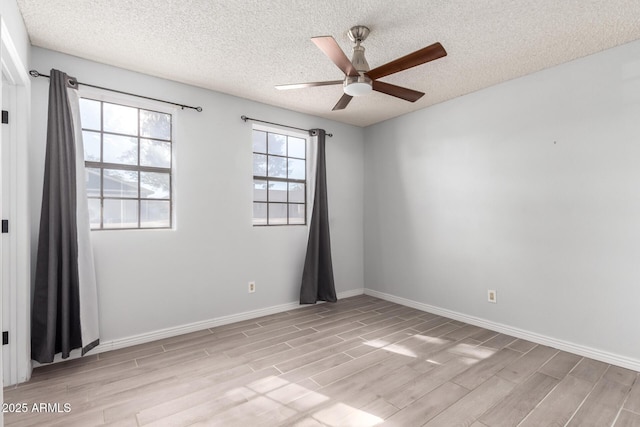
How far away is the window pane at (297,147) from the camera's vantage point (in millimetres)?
4316

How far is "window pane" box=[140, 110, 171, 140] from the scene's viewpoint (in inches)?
126

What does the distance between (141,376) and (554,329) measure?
141 inches

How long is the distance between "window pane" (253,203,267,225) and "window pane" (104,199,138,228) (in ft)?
4.23

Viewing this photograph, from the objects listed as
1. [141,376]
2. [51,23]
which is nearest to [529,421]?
[141,376]

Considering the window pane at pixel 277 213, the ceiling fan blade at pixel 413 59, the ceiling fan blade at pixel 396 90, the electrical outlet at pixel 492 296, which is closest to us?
the ceiling fan blade at pixel 413 59

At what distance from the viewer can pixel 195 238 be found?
11.2 ft

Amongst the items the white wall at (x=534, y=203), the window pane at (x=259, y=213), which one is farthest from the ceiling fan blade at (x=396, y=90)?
the window pane at (x=259, y=213)

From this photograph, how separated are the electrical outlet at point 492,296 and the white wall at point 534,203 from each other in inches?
1.8

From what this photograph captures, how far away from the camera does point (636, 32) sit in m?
2.44

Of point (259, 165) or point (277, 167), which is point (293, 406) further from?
point (277, 167)

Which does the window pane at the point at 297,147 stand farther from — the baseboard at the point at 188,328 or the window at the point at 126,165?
the baseboard at the point at 188,328

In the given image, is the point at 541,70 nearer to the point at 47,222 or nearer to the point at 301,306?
the point at 301,306

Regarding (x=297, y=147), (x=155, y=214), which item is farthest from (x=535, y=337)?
(x=155, y=214)

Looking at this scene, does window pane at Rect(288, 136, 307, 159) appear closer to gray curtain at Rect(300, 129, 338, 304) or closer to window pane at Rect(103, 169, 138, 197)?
gray curtain at Rect(300, 129, 338, 304)
